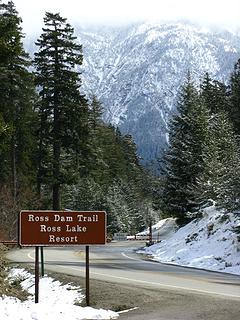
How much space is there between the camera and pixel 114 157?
100188 millimetres

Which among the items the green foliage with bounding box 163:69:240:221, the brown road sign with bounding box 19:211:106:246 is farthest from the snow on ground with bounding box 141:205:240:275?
the brown road sign with bounding box 19:211:106:246

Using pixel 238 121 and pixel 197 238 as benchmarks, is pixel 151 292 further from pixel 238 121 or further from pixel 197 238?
pixel 238 121

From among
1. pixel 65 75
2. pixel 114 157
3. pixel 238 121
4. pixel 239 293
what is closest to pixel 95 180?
pixel 114 157

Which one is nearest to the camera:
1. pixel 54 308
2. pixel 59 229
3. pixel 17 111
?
pixel 54 308

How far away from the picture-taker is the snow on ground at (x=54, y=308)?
12.1m

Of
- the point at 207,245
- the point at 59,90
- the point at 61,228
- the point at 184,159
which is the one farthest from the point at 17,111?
the point at 61,228

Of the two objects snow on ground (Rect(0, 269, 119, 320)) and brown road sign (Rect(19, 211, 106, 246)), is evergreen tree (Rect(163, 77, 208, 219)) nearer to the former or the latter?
snow on ground (Rect(0, 269, 119, 320))

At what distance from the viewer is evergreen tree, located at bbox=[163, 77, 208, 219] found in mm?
40656

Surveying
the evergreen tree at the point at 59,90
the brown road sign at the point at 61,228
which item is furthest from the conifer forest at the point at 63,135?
the brown road sign at the point at 61,228

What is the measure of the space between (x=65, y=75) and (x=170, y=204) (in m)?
12.1

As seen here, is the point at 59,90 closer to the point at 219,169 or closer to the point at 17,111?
the point at 17,111

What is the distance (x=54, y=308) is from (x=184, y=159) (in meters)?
28.7

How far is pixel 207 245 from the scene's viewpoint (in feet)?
96.1

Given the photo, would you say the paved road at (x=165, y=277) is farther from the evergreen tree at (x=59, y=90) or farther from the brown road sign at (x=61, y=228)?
the evergreen tree at (x=59, y=90)
